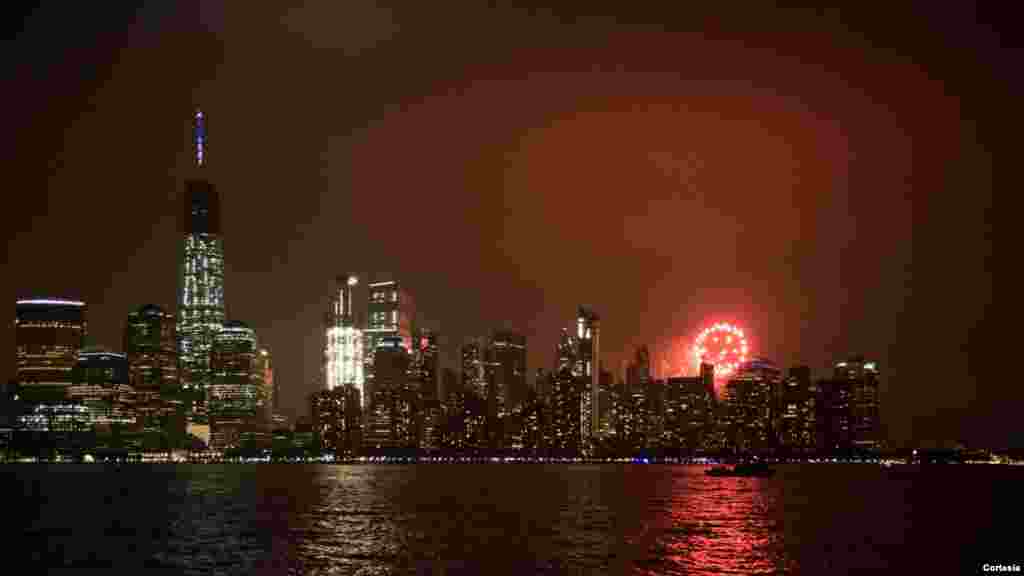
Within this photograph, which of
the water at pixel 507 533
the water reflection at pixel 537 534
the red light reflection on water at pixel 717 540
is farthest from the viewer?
the water at pixel 507 533

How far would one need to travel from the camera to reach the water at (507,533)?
8894 cm

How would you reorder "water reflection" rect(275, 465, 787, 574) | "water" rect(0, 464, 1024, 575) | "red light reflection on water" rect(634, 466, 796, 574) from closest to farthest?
"red light reflection on water" rect(634, 466, 796, 574) < "water reflection" rect(275, 465, 787, 574) < "water" rect(0, 464, 1024, 575)

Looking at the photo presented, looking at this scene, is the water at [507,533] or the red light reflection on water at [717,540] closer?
the red light reflection on water at [717,540]

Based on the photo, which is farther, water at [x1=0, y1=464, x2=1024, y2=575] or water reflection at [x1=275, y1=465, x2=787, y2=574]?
water at [x1=0, y1=464, x2=1024, y2=575]

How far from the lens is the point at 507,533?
113m

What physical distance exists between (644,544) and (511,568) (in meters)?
18.0

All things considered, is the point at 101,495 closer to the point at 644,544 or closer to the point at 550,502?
the point at 550,502

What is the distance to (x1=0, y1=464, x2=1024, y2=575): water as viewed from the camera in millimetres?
88938

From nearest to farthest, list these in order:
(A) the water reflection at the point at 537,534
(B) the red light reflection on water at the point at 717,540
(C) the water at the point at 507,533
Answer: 1. (B) the red light reflection on water at the point at 717,540
2. (A) the water reflection at the point at 537,534
3. (C) the water at the point at 507,533

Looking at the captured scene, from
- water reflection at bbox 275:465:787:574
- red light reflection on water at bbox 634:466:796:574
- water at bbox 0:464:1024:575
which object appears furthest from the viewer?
water at bbox 0:464:1024:575

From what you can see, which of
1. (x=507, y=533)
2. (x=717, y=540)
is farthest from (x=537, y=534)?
(x=717, y=540)

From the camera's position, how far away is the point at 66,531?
385 ft

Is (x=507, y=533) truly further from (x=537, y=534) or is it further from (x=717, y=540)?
(x=717, y=540)

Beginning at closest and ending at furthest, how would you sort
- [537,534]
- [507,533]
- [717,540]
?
[717,540], [537,534], [507,533]
